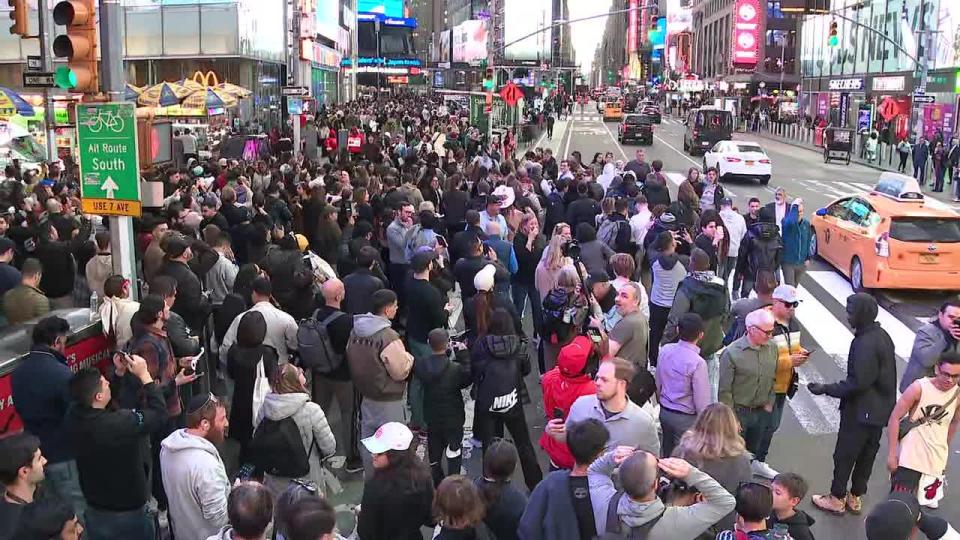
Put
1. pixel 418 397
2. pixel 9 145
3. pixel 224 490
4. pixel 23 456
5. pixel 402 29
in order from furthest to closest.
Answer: pixel 402 29
pixel 9 145
pixel 418 397
pixel 224 490
pixel 23 456

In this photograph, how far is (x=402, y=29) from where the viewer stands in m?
163

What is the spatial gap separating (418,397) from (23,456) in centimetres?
378

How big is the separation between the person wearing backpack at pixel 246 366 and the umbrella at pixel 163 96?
20.4 metres

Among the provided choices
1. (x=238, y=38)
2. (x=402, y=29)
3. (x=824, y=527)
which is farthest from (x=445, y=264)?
(x=402, y=29)

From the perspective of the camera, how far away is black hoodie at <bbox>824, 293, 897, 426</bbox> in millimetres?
7262

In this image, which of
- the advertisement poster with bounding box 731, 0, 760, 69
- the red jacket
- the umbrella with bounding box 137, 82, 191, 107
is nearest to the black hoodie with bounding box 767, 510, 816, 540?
the red jacket

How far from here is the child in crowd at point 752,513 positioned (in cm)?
469

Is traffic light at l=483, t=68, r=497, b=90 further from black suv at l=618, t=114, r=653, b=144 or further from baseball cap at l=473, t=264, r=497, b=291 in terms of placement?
baseball cap at l=473, t=264, r=497, b=291

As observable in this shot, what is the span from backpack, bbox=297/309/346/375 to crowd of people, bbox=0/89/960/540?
19 mm

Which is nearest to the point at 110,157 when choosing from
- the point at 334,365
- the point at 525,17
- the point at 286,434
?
the point at 334,365

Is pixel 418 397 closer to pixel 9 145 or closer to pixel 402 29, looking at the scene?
pixel 9 145

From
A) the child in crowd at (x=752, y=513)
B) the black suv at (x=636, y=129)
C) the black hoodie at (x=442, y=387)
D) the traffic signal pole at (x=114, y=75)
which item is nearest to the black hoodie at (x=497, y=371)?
the black hoodie at (x=442, y=387)

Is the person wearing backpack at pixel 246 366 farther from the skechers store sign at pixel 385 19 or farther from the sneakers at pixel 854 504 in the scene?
the skechers store sign at pixel 385 19

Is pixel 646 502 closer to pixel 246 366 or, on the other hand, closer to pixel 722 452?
pixel 722 452
